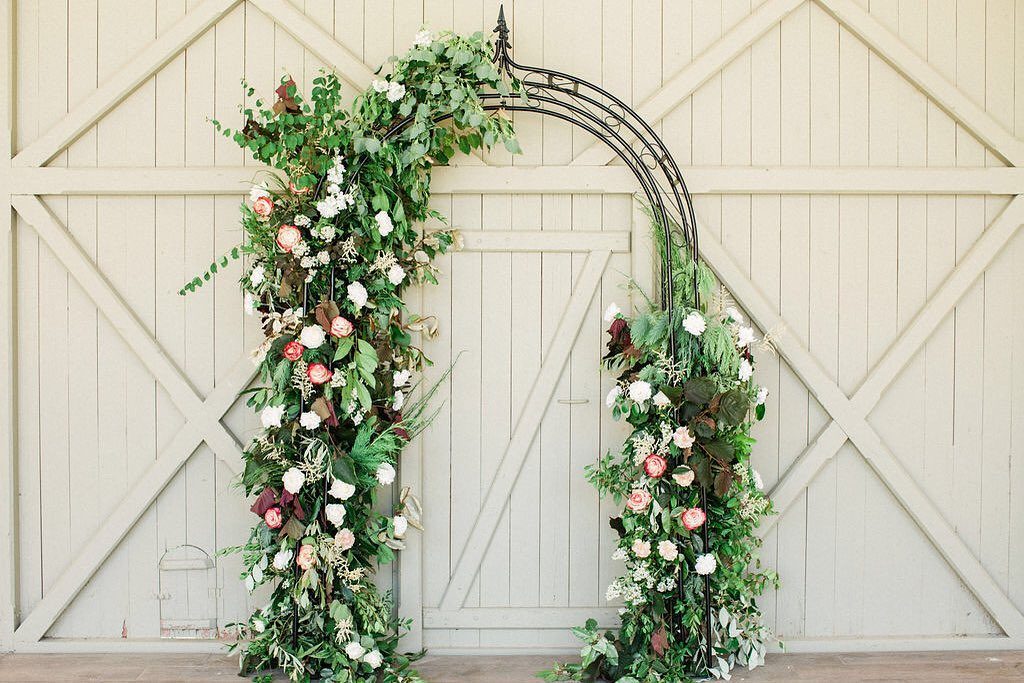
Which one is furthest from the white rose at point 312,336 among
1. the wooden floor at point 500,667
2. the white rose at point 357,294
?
the wooden floor at point 500,667

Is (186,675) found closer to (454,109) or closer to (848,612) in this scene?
(454,109)

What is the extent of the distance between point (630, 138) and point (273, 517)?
1.98m

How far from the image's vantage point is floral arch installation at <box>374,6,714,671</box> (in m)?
3.13

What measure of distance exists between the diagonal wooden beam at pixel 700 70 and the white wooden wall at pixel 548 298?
13 mm

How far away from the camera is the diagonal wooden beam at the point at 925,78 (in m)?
3.35

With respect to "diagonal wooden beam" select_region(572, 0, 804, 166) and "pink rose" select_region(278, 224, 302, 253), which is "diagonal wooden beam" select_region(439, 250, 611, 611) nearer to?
"diagonal wooden beam" select_region(572, 0, 804, 166)

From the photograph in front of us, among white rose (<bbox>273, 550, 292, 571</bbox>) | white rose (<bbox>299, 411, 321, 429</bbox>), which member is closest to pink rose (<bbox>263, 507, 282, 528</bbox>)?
white rose (<bbox>273, 550, 292, 571</bbox>)

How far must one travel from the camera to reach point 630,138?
334 centimetres

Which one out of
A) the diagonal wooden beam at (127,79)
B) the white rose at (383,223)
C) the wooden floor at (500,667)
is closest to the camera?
the white rose at (383,223)

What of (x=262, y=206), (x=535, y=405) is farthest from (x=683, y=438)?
(x=262, y=206)

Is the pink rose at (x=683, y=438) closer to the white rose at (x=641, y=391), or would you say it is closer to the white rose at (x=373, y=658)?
the white rose at (x=641, y=391)

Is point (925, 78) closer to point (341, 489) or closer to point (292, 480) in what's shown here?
point (341, 489)

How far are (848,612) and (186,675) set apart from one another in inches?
104

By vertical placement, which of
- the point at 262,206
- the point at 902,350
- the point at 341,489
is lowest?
the point at 341,489
